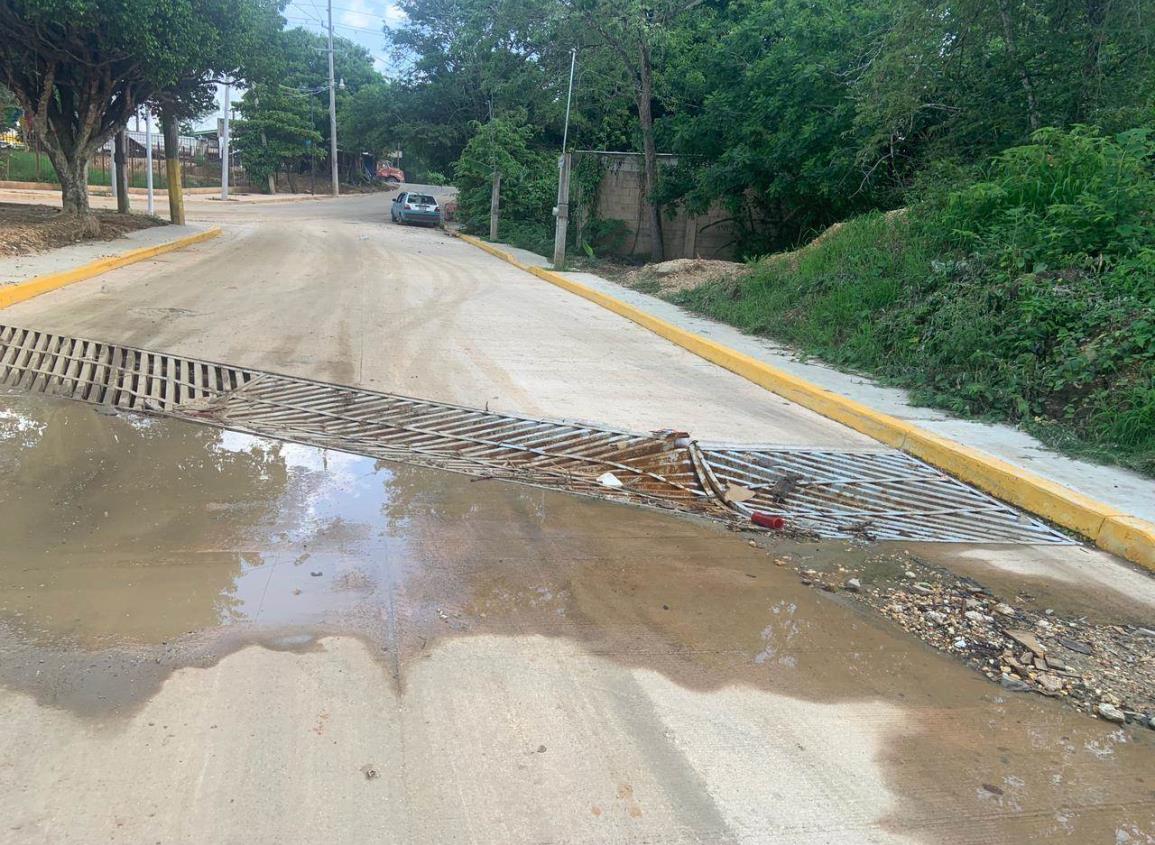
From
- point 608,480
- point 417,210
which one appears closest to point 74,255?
point 608,480

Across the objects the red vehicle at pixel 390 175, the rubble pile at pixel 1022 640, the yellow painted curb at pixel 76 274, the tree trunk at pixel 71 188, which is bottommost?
the rubble pile at pixel 1022 640

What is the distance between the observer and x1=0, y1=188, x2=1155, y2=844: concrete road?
8.22 ft

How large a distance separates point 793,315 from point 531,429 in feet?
19.9

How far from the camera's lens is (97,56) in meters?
16.6

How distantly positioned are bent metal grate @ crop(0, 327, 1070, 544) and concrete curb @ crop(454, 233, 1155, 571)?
0.15m

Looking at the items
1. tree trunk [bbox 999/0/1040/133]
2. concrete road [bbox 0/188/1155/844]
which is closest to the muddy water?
concrete road [bbox 0/188/1155/844]

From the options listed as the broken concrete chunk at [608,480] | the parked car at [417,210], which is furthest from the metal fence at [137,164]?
the broken concrete chunk at [608,480]

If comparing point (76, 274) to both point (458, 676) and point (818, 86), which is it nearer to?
point (458, 676)

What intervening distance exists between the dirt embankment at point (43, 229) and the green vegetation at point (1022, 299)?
1254cm

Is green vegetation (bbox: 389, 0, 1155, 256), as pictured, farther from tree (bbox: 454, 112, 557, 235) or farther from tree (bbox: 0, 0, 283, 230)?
tree (bbox: 0, 0, 283, 230)

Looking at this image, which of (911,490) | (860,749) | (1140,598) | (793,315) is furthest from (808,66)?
(860,749)

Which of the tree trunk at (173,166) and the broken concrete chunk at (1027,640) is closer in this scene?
the broken concrete chunk at (1027,640)

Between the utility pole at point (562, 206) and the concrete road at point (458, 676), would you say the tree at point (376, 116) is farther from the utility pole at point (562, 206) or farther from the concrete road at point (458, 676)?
the concrete road at point (458, 676)

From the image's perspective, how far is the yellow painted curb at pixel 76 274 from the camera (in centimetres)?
988
